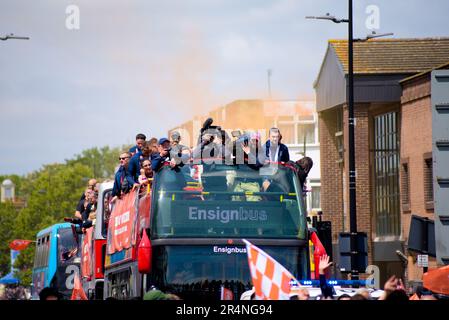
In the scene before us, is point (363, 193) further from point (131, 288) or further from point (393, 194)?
point (131, 288)

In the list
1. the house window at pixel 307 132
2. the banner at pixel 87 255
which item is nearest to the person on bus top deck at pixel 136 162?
the banner at pixel 87 255

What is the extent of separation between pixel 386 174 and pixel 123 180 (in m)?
30.5

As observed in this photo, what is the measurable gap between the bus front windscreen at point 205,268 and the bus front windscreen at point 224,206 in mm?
232

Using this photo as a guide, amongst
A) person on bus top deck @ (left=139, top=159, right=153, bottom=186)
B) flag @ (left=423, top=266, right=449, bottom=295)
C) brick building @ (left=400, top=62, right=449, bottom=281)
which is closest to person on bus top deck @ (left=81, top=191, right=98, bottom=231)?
person on bus top deck @ (left=139, top=159, right=153, bottom=186)

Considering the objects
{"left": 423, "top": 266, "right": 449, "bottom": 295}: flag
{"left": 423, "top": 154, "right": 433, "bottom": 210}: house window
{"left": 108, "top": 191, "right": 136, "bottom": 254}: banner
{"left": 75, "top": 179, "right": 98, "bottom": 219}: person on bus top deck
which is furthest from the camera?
{"left": 423, "top": 154, "right": 433, "bottom": 210}: house window

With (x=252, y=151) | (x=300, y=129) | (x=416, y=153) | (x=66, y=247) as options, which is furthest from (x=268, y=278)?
(x=300, y=129)

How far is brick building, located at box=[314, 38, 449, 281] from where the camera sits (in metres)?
48.7

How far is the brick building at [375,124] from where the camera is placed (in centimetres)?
4872

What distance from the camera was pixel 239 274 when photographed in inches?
743

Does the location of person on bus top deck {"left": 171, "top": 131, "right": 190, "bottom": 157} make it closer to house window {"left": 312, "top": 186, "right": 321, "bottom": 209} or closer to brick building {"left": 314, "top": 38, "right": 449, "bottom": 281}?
brick building {"left": 314, "top": 38, "right": 449, "bottom": 281}

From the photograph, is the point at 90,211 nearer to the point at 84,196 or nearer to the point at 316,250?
the point at 84,196

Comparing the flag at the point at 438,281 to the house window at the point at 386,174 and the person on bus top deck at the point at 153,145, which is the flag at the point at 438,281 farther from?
the house window at the point at 386,174

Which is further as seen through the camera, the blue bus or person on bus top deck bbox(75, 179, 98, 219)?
the blue bus
